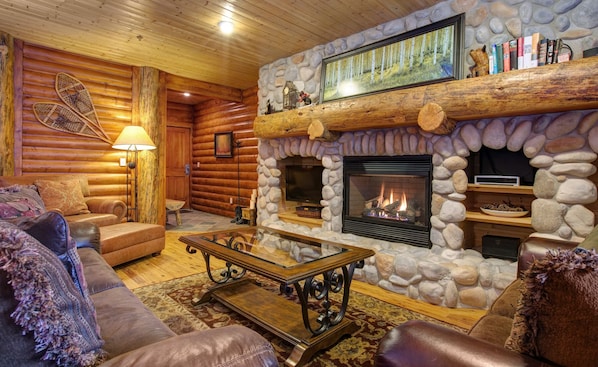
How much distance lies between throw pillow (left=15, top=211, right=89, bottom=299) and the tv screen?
3481mm

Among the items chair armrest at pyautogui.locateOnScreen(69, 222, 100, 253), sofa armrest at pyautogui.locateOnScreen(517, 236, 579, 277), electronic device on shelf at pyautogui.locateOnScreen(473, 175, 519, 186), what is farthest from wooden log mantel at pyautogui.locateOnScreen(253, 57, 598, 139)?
chair armrest at pyautogui.locateOnScreen(69, 222, 100, 253)

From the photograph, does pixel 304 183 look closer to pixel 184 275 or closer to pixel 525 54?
pixel 184 275

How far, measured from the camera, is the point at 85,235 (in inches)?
91.4

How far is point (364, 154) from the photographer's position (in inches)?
137

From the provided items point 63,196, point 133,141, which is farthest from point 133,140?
point 63,196

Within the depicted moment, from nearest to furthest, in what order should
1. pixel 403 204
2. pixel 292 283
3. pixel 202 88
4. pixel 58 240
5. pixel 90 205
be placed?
1. pixel 58 240
2. pixel 292 283
3. pixel 403 204
4. pixel 90 205
5. pixel 202 88

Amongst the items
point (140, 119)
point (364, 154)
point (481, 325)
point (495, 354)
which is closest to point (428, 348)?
point (495, 354)

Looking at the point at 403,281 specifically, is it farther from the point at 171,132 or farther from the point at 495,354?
the point at 171,132

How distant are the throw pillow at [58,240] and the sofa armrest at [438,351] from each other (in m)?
0.89

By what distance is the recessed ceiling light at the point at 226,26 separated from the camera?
3338mm

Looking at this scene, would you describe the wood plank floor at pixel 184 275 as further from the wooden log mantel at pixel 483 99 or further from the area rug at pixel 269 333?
the wooden log mantel at pixel 483 99

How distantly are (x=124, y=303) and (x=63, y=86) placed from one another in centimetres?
413

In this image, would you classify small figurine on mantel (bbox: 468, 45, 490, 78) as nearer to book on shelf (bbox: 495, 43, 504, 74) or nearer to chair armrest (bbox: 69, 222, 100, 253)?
book on shelf (bbox: 495, 43, 504, 74)

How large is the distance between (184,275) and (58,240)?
2.44 meters
